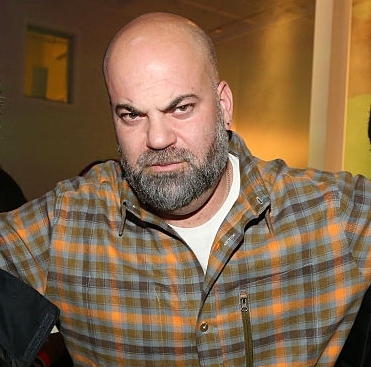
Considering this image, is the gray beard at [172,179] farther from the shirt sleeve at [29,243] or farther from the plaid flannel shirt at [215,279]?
the shirt sleeve at [29,243]

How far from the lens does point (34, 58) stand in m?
3.68

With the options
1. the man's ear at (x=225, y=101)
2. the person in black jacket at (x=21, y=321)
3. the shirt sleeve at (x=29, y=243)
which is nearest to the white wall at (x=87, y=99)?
the man's ear at (x=225, y=101)

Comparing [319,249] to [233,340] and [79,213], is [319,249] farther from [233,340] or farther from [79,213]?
[79,213]

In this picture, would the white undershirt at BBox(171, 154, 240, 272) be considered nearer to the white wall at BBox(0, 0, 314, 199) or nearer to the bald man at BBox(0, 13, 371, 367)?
the bald man at BBox(0, 13, 371, 367)

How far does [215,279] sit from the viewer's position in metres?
1.21

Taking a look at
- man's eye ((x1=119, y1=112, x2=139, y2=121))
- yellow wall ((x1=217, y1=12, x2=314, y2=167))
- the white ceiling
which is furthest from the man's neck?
the white ceiling

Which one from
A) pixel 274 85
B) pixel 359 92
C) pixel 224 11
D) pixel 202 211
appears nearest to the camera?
pixel 202 211

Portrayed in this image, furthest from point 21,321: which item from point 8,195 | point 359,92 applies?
point 359,92

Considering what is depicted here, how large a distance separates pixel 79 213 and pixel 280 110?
2780 millimetres

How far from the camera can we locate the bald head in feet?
4.05

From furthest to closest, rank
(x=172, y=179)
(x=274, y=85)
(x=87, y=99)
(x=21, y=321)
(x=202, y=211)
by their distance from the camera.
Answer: (x=274, y=85), (x=87, y=99), (x=202, y=211), (x=172, y=179), (x=21, y=321)

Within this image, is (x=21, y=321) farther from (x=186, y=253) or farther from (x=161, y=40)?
(x=161, y=40)

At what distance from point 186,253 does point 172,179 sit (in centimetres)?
16

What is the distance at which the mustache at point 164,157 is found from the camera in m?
1.18
